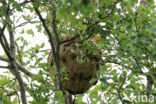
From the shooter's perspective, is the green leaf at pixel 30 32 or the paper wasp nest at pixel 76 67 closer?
the paper wasp nest at pixel 76 67

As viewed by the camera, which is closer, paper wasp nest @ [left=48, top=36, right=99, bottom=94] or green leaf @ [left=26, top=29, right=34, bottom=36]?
paper wasp nest @ [left=48, top=36, right=99, bottom=94]

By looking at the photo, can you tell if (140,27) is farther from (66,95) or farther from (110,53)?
(66,95)

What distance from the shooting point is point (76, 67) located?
3383 mm

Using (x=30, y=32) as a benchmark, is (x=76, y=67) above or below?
below

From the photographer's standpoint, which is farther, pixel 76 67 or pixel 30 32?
pixel 30 32

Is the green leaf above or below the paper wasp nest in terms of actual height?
above

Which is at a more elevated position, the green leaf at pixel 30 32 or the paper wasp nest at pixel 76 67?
the green leaf at pixel 30 32

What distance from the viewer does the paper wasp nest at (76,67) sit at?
3387 mm

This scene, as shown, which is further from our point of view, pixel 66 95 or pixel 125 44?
pixel 66 95

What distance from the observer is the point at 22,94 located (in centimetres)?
380

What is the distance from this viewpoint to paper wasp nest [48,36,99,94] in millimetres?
3387

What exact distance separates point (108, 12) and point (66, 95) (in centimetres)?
114

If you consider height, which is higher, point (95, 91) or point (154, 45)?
point (154, 45)

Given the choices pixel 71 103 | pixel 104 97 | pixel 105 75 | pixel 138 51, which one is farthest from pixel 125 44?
pixel 104 97
